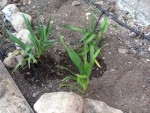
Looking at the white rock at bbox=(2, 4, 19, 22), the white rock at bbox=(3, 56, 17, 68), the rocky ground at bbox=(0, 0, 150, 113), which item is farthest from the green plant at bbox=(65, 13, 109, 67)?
the white rock at bbox=(2, 4, 19, 22)

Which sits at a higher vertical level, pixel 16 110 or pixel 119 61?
pixel 16 110

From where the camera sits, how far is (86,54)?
7.96 ft

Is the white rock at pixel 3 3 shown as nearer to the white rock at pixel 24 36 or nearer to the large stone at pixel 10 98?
the white rock at pixel 24 36

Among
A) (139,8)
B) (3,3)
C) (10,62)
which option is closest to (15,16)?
(3,3)

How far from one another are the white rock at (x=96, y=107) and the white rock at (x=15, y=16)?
1019mm

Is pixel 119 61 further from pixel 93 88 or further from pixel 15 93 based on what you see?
pixel 15 93

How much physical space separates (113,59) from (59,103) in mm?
689

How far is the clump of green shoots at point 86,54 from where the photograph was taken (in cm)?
217

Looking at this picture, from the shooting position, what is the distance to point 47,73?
2.44 meters

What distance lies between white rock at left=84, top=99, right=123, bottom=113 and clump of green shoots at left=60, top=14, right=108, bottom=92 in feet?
0.48

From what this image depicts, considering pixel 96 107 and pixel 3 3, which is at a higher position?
pixel 3 3

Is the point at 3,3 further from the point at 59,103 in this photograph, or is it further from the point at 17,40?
the point at 59,103

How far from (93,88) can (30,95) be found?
442mm

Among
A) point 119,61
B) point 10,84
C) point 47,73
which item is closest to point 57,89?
point 47,73
